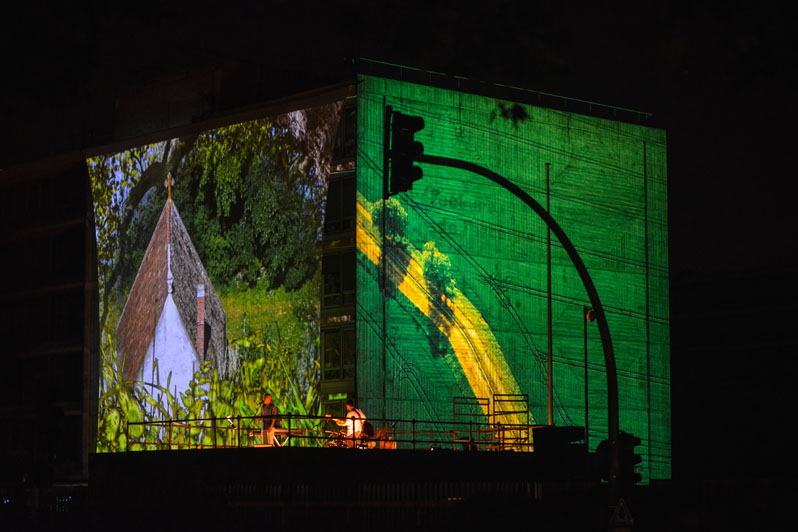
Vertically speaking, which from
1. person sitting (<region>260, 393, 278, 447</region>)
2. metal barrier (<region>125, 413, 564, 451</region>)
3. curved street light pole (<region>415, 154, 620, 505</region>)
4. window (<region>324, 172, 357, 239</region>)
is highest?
window (<region>324, 172, 357, 239</region>)

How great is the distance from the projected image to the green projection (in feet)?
7.74

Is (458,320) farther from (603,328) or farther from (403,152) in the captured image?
(403,152)

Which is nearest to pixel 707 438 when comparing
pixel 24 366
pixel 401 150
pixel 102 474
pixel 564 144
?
pixel 564 144

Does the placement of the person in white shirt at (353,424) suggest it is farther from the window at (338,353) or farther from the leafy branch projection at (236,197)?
the leafy branch projection at (236,197)

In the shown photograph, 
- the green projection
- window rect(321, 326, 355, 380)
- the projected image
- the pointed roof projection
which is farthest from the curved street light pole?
the pointed roof projection

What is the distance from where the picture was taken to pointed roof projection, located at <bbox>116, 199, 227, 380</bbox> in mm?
42750

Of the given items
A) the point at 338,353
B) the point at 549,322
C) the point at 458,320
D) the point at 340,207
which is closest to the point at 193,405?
the point at 338,353

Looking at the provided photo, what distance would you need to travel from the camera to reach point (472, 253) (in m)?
40.7

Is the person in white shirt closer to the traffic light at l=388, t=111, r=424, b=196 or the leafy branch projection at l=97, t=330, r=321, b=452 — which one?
the leafy branch projection at l=97, t=330, r=321, b=452

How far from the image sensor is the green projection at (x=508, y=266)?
39062 mm

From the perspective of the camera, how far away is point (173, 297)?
44.7 m

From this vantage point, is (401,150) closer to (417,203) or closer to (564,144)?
(417,203)

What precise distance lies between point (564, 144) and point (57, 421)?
819 inches

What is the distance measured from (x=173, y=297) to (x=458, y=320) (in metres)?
11.4
